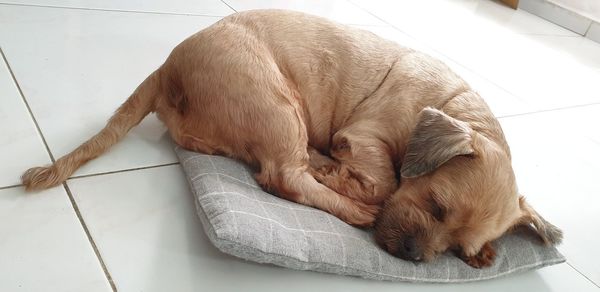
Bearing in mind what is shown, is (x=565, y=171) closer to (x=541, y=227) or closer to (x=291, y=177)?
(x=541, y=227)

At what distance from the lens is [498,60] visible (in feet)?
14.1

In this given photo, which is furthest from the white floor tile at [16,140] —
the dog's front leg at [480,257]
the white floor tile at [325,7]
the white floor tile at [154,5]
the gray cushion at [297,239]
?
the white floor tile at [325,7]

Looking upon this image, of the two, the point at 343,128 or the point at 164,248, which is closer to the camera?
the point at 164,248

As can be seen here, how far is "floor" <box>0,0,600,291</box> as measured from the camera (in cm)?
141

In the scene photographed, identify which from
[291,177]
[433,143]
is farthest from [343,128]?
[433,143]

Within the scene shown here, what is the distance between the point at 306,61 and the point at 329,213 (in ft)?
2.00

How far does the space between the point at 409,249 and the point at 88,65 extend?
169cm

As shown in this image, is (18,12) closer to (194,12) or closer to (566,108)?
(194,12)

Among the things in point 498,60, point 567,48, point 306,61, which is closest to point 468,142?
point 306,61

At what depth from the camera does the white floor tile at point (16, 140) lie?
1637 mm

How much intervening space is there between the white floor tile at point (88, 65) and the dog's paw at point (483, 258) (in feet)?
3.75

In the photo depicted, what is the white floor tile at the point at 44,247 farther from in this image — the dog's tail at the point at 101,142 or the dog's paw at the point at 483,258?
the dog's paw at the point at 483,258

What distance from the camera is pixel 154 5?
3352 millimetres

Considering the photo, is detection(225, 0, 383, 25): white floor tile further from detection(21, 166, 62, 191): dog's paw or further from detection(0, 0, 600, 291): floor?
detection(21, 166, 62, 191): dog's paw
